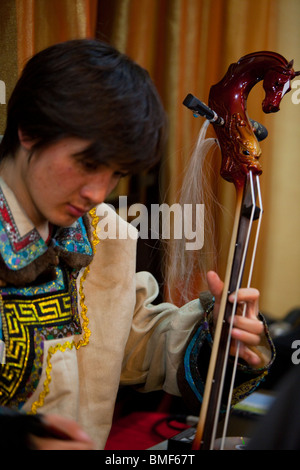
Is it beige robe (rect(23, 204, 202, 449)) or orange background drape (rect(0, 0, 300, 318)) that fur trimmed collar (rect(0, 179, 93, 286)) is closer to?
beige robe (rect(23, 204, 202, 449))

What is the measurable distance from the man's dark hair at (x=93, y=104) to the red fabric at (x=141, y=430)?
2.01ft

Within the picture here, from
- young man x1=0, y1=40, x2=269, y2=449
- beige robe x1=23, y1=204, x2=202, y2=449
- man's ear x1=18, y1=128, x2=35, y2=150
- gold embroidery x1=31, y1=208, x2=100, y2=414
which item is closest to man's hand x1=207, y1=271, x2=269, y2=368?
young man x1=0, y1=40, x2=269, y2=449

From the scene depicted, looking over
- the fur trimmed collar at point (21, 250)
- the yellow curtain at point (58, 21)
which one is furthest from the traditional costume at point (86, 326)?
the yellow curtain at point (58, 21)

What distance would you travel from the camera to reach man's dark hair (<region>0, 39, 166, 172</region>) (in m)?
0.82

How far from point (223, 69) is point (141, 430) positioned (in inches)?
44.3

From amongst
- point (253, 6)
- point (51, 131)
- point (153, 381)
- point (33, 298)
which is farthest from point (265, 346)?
point (253, 6)

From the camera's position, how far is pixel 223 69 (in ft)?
5.90

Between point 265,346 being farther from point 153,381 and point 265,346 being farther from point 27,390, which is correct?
point 27,390

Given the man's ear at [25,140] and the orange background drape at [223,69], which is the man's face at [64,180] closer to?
the man's ear at [25,140]

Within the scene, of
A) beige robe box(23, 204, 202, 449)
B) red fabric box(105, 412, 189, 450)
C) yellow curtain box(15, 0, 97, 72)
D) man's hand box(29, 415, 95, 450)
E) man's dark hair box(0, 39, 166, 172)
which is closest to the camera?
man's hand box(29, 415, 95, 450)

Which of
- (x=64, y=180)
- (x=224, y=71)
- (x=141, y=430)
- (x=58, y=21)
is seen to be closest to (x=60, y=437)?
(x=64, y=180)

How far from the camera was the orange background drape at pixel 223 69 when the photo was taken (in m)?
1.71

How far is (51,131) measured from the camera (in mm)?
836
